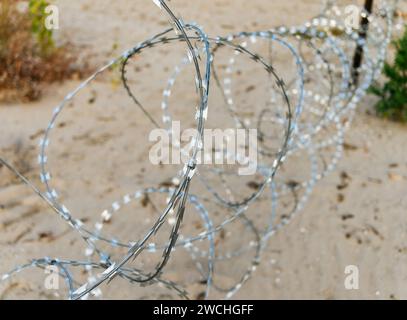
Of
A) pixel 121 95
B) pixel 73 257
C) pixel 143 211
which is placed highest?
pixel 121 95

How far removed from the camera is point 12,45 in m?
4.82

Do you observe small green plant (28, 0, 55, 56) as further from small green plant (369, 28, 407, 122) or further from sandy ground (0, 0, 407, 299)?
small green plant (369, 28, 407, 122)

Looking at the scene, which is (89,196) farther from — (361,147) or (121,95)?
(361,147)

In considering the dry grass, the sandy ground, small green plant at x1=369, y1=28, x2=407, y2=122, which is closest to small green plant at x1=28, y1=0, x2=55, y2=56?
the dry grass

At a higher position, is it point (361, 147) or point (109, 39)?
point (109, 39)

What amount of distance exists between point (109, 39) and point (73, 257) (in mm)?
3329

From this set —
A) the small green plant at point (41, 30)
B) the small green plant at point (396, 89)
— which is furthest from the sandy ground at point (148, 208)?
the small green plant at point (41, 30)

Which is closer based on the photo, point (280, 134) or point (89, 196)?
point (89, 196)

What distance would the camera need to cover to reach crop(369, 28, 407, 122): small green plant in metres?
4.43

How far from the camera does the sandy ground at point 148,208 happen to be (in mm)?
3121

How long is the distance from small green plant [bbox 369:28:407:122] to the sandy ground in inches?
4.3

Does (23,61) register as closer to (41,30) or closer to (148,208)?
(41,30)

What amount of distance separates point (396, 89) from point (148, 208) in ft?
7.59
